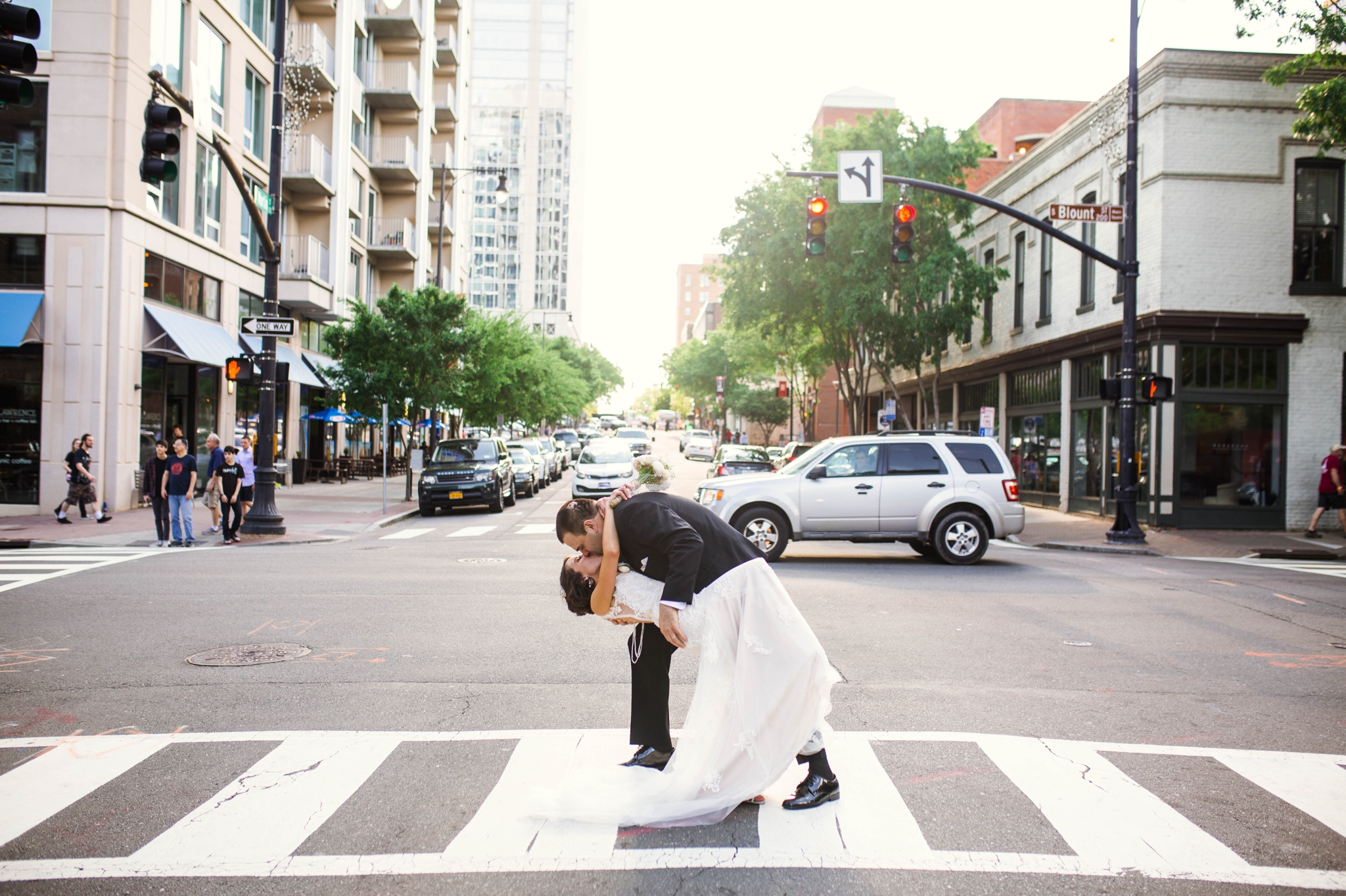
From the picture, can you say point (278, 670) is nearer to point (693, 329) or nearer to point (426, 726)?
point (426, 726)

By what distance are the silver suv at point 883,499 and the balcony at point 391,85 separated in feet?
102

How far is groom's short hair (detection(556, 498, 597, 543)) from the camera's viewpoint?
444cm

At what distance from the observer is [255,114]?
27.8m

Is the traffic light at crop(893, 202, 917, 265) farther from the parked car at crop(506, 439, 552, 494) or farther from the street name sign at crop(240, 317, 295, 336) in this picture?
the parked car at crop(506, 439, 552, 494)

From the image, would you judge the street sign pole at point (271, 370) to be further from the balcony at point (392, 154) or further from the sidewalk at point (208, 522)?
the balcony at point (392, 154)

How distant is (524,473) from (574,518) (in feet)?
88.6

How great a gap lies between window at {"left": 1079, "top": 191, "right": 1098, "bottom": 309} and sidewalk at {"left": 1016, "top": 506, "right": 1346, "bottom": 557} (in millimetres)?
5624

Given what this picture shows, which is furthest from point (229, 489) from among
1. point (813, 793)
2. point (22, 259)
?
point (813, 793)

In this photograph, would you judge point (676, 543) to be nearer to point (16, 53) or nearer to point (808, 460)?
point (16, 53)

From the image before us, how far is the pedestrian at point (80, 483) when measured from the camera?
60.1ft

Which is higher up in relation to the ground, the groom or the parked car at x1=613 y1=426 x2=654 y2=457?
the parked car at x1=613 y1=426 x2=654 y2=457

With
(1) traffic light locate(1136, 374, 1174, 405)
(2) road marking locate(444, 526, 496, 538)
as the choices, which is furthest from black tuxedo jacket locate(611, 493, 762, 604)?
(1) traffic light locate(1136, 374, 1174, 405)

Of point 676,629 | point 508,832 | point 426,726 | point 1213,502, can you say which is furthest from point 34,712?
point 1213,502

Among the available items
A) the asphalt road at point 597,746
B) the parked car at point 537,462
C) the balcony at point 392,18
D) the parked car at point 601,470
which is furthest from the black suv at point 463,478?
the balcony at point 392,18
